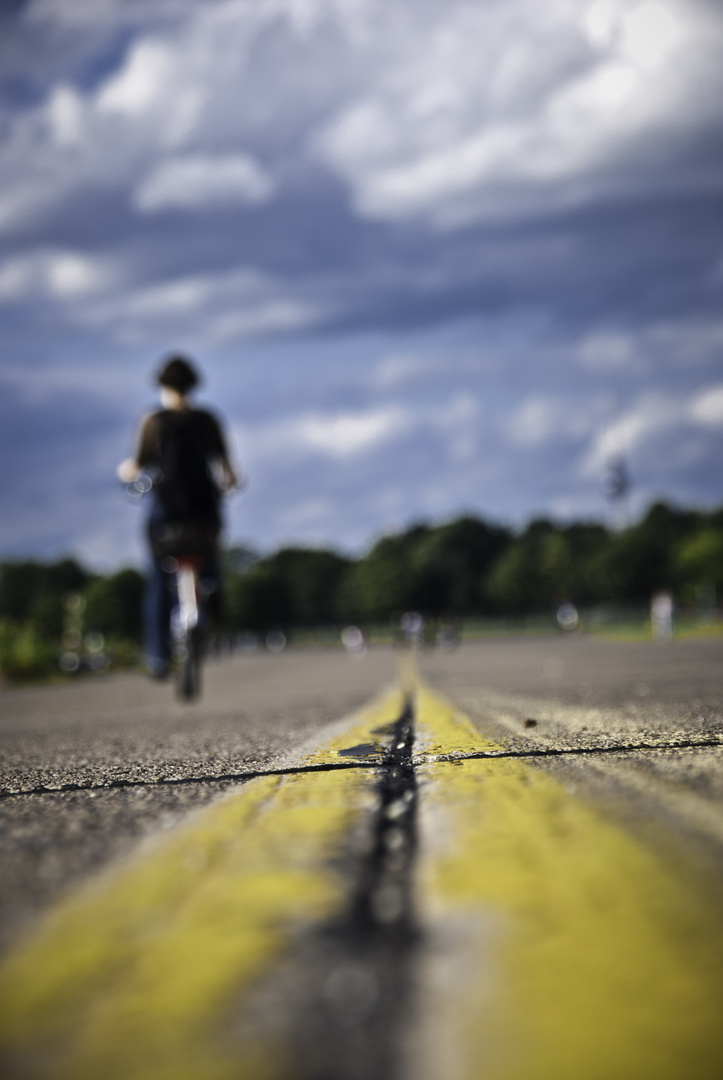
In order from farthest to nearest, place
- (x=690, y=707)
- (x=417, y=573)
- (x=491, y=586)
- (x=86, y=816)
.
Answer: (x=417, y=573) < (x=491, y=586) < (x=690, y=707) < (x=86, y=816)

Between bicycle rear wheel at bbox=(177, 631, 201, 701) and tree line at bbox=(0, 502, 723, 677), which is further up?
tree line at bbox=(0, 502, 723, 677)

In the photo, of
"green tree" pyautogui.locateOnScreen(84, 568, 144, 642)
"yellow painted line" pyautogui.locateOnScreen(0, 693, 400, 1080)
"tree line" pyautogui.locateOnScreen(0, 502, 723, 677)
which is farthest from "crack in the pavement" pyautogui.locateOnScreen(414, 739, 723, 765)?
"green tree" pyautogui.locateOnScreen(84, 568, 144, 642)

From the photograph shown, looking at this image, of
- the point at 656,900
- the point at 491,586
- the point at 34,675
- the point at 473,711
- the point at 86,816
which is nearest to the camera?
the point at 656,900

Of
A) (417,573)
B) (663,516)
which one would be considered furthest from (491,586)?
(663,516)

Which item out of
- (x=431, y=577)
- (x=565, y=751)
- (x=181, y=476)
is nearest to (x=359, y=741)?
(x=565, y=751)

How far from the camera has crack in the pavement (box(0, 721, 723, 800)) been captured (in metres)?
2.73

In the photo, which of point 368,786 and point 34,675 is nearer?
point 368,786

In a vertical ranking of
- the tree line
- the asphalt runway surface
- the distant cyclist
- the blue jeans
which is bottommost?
the asphalt runway surface

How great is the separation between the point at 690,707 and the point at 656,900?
3.61 meters

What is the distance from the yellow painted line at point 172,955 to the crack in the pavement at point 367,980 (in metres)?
0.04

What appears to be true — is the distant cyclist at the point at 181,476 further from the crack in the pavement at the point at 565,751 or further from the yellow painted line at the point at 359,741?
the crack in the pavement at the point at 565,751

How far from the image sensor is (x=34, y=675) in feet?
98.3

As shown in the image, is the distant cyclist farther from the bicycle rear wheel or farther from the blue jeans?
the bicycle rear wheel

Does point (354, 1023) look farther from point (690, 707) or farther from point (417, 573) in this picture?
point (417, 573)
